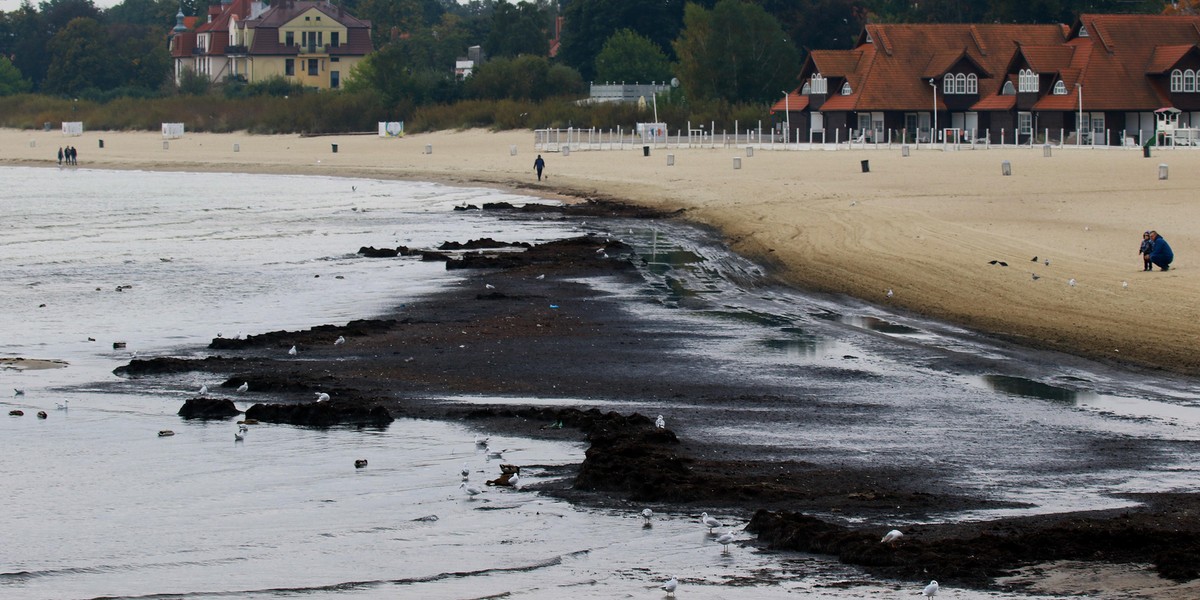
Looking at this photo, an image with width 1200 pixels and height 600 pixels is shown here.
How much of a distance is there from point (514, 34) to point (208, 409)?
368ft

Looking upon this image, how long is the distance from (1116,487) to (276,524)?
21.6 feet

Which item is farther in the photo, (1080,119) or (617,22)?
(617,22)

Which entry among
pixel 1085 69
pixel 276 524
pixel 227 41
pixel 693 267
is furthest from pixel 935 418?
pixel 227 41

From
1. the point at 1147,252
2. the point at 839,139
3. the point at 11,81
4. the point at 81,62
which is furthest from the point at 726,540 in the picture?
the point at 11,81

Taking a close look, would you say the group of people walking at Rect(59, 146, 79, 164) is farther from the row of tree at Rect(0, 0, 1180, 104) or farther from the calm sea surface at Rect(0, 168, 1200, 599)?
the calm sea surface at Rect(0, 168, 1200, 599)

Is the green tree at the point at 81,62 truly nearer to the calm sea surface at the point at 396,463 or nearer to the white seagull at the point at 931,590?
the calm sea surface at the point at 396,463

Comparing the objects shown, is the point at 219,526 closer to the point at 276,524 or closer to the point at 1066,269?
the point at 276,524

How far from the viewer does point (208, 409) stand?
1596 centimetres

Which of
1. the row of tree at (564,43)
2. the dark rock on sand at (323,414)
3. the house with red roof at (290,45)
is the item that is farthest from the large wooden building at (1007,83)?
the house with red roof at (290,45)

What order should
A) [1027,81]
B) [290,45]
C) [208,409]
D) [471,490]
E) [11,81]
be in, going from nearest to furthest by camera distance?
[471,490], [208,409], [1027,81], [290,45], [11,81]

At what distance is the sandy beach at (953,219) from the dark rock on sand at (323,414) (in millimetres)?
8876

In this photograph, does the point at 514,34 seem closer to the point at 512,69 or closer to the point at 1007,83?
the point at 512,69

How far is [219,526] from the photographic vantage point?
39.3ft

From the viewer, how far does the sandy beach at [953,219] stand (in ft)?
72.0
